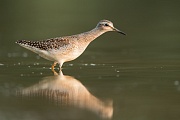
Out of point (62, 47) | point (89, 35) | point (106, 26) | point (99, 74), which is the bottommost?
point (99, 74)

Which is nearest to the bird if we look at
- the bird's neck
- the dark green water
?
the bird's neck

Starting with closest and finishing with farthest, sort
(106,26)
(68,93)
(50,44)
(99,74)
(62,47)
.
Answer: (68,93) → (99,74) → (62,47) → (50,44) → (106,26)

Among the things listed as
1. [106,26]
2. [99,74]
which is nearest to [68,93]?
[99,74]

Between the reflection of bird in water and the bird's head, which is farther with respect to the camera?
the bird's head

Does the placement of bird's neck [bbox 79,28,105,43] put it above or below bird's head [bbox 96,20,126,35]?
below

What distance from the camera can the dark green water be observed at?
34.6ft

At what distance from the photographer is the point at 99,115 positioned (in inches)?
405

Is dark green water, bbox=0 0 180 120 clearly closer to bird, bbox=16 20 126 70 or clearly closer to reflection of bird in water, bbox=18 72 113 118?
reflection of bird in water, bbox=18 72 113 118

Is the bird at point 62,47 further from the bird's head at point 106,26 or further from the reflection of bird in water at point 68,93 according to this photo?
the reflection of bird in water at point 68,93

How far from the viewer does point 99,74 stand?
1436cm

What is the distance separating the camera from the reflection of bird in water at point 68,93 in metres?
10.9

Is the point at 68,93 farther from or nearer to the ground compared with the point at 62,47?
nearer to the ground

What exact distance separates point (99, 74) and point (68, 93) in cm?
Answer: 225

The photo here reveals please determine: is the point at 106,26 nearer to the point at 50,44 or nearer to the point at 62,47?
the point at 62,47
